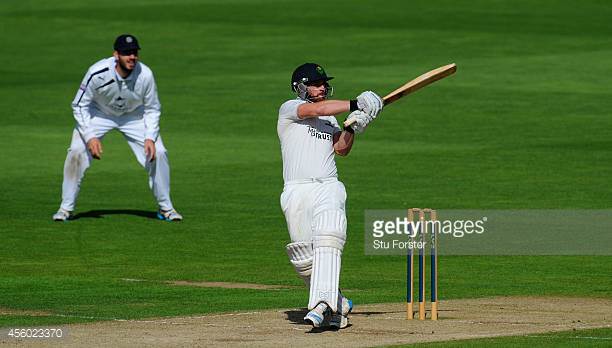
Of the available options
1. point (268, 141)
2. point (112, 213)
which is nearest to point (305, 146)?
point (112, 213)

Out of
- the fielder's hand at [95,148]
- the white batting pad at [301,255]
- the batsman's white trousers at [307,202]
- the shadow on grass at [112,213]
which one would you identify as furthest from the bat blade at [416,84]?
the shadow on grass at [112,213]

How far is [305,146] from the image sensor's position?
11.2m

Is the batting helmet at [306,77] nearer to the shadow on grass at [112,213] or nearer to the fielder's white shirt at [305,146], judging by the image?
the fielder's white shirt at [305,146]

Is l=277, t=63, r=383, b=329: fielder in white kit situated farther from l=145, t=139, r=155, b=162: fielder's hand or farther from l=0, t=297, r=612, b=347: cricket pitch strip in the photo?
l=145, t=139, r=155, b=162: fielder's hand

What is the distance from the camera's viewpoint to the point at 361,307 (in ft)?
40.3

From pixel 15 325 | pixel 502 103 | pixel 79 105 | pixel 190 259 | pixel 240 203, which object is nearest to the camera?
pixel 15 325

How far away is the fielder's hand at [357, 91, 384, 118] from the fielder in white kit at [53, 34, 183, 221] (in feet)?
24.3

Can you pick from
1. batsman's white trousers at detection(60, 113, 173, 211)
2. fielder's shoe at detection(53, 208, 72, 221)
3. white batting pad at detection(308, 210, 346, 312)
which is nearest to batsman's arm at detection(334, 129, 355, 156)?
white batting pad at detection(308, 210, 346, 312)

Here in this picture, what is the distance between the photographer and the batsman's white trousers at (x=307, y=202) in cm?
1098

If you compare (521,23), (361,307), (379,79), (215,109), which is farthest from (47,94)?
(361,307)

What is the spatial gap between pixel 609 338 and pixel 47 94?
22.0 metres

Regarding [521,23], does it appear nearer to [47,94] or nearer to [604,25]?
[604,25]

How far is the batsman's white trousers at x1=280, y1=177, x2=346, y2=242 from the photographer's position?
1098 cm

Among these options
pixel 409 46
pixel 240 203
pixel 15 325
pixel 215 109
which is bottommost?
pixel 15 325
